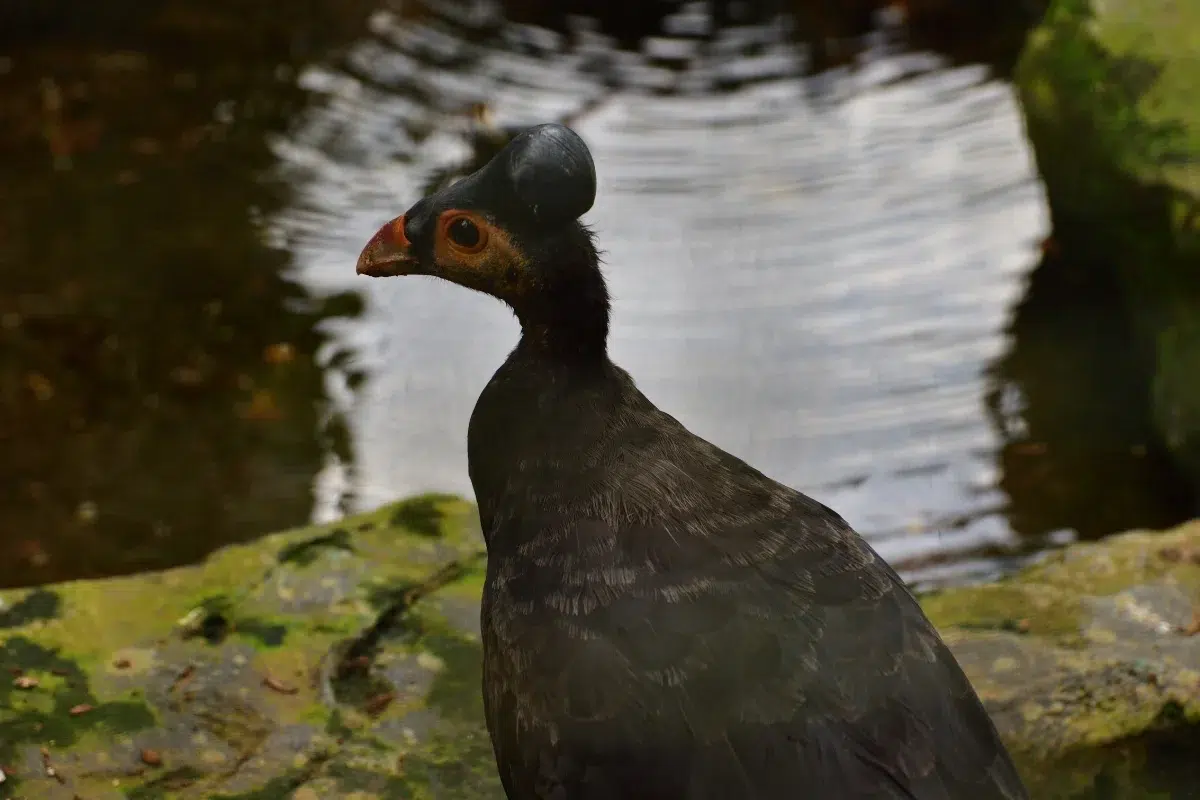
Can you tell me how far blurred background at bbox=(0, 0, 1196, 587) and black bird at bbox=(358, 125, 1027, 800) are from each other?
2198 millimetres

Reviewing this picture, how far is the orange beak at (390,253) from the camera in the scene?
284 cm

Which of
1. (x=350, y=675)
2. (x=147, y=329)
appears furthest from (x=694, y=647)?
(x=147, y=329)

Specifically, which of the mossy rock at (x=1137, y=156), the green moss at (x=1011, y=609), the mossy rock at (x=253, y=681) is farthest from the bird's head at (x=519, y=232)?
the mossy rock at (x=1137, y=156)

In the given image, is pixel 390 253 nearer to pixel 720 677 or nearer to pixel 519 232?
pixel 519 232

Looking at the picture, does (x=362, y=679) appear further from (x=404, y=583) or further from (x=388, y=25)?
(x=388, y=25)

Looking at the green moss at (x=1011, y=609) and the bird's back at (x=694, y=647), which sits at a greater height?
the bird's back at (x=694, y=647)

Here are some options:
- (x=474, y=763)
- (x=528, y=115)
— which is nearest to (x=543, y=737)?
(x=474, y=763)

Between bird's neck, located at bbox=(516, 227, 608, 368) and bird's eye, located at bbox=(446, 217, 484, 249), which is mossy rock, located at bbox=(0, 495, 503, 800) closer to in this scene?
bird's neck, located at bbox=(516, 227, 608, 368)

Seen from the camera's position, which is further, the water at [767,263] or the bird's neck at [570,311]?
the water at [767,263]

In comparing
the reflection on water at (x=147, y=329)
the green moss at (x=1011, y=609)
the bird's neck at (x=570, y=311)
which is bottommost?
the reflection on water at (x=147, y=329)

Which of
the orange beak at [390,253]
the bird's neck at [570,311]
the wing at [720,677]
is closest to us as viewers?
the wing at [720,677]

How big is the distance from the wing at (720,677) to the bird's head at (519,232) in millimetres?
465

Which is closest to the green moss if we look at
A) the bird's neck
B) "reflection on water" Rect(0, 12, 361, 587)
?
the bird's neck

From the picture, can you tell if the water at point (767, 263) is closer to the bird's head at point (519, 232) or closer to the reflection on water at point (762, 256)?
the reflection on water at point (762, 256)
